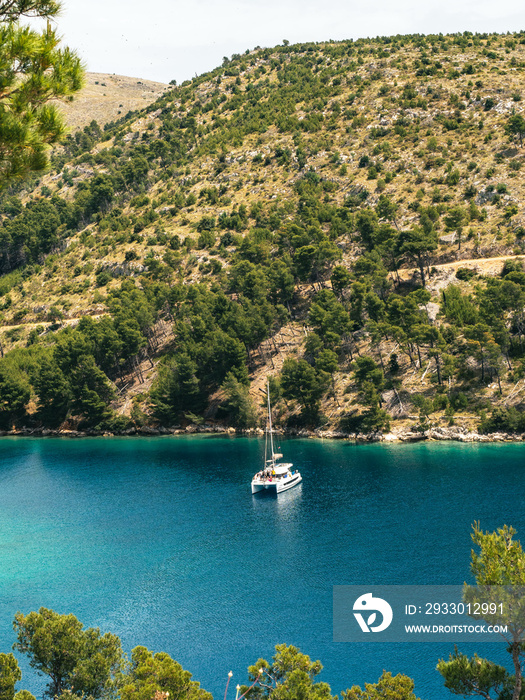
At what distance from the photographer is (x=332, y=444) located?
8450 cm

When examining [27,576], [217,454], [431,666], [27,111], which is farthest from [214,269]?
[27,111]

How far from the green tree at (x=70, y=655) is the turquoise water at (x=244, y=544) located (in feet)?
37.2

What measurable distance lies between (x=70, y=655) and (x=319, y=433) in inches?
2684

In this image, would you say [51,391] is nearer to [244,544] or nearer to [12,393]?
[12,393]

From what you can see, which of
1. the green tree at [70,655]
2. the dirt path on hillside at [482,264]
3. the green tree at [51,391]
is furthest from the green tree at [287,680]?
the green tree at [51,391]

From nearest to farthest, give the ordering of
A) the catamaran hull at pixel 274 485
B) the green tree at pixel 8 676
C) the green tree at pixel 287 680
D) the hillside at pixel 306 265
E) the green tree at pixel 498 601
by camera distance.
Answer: the green tree at pixel 498 601
the green tree at pixel 287 680
the green tree at pixel 8 676
the catamaran hull at pixel 274 485
the hillside at pixel 306 265

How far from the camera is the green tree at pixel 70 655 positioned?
23.1 meters

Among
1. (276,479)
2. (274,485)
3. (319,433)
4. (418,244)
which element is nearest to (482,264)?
(418,244)

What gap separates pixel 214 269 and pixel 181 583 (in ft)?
312

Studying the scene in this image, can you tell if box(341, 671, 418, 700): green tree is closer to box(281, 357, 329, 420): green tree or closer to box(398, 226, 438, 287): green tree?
box(281, 357, 329, 420): green tree

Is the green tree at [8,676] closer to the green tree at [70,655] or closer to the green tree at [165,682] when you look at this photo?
the green tree at [70,655]

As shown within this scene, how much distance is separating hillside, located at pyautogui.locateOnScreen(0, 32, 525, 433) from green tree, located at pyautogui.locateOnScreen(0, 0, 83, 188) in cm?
7197

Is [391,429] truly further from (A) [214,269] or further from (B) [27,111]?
(B) [27,111]

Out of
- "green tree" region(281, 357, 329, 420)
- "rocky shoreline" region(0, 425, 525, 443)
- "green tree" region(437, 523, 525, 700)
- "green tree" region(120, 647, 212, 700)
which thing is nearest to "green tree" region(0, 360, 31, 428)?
"rocky shoreline" region(0, 425, 525, 443)
